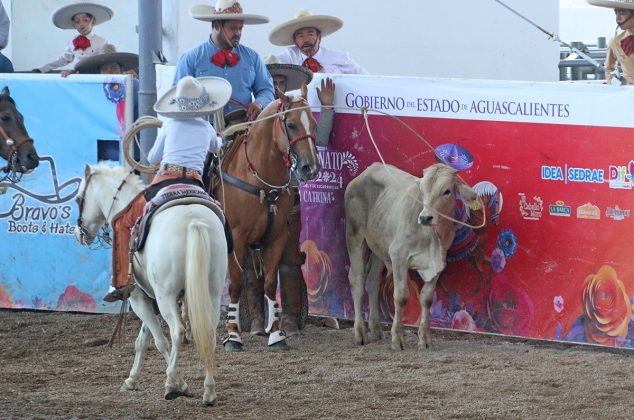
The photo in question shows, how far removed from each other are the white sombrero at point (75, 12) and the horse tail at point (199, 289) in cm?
573

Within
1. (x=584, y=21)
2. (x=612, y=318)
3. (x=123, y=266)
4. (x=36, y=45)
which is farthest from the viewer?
(x=584, y=21)

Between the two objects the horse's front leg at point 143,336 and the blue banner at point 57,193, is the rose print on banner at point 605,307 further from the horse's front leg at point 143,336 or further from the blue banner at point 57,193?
the blue banner at point 57,193

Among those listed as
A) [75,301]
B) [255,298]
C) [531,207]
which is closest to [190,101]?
[255,298]

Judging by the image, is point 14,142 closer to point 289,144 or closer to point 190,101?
point 289,144

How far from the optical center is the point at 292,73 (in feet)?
35.0

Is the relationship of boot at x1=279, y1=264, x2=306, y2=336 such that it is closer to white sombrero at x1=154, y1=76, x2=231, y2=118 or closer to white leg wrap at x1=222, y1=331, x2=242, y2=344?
white leg wrap at x1=222, y1=331, x2=242, y2=344

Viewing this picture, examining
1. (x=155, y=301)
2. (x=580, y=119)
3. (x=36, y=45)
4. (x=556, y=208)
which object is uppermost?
(x=36, y=45)

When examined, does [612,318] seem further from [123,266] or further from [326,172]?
[123,266]

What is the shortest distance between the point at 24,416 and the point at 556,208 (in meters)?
4.17

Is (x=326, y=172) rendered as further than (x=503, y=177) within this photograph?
Yes

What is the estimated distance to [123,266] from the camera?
8.35m

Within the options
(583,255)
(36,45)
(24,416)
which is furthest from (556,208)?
(36,45)

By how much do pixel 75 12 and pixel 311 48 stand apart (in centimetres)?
277

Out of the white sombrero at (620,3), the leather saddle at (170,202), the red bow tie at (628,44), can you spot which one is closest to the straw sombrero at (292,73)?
the white sombrero at (620,3)
